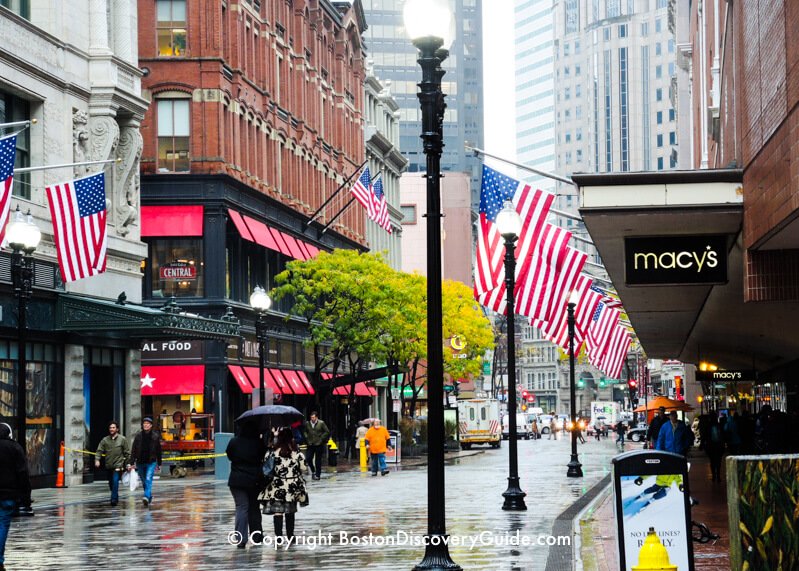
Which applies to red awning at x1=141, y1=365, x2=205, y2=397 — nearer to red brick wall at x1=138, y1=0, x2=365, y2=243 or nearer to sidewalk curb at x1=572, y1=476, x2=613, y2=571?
red brick wall at x1=138, y1=0, x2=365, y2=243

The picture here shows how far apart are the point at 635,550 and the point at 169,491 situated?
25.3 meters

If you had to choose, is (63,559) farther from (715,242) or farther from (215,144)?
(215,144)

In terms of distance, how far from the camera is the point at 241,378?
54.5 m

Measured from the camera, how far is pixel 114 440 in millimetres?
30891

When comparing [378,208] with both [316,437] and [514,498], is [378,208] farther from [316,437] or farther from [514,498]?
[514,498]

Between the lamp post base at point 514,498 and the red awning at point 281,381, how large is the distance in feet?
113

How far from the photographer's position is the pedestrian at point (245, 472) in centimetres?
1953

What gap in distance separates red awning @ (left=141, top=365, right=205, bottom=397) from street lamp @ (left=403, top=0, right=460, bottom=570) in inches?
1542

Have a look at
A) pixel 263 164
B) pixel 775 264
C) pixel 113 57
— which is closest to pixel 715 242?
pixel 775 264

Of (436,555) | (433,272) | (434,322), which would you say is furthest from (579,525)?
(433,272)

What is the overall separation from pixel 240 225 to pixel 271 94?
32.6 ft

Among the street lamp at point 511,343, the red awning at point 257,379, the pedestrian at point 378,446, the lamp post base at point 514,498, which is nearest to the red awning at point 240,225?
the red awning at point 257,379

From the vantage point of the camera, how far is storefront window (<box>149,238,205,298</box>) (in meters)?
54.2

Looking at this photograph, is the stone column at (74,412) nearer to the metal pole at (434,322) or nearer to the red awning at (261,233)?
the red awning at (261,233)
